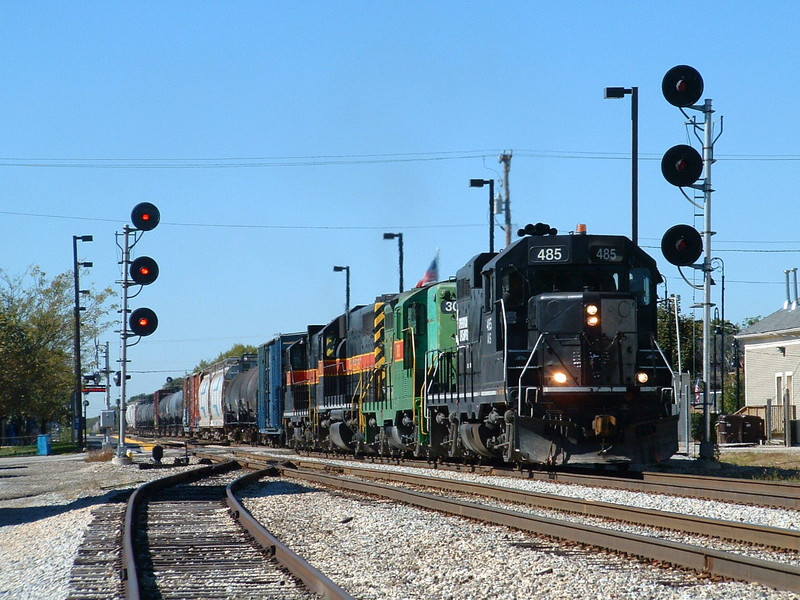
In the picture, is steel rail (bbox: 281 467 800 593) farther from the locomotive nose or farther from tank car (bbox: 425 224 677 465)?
the locomotive nose

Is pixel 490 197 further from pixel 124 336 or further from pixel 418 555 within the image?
pixel 418 555

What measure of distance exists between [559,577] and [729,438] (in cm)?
2633

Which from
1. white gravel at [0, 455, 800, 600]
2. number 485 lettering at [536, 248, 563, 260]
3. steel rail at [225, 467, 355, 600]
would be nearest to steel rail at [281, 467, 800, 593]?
white gravel at [0, 455, 800, 600]

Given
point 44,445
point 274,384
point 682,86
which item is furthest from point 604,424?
point 44,445

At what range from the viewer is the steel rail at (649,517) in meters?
8.03

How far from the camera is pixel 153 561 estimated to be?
8320mm

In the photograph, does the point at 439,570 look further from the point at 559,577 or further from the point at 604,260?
the point at 604,260

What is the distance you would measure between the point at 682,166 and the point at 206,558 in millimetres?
14795

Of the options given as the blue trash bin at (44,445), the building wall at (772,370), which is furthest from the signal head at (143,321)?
the building wall at (772,370)

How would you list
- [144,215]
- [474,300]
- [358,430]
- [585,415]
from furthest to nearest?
[358,430] < [144,215] < [474,300] < [585,415]

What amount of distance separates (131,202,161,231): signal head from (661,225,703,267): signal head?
11.0 metres

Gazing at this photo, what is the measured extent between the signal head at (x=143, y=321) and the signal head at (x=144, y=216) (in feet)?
6.81

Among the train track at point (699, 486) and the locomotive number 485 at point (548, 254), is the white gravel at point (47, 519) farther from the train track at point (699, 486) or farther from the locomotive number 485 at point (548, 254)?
the locomotive number 485 at point (548, 254)

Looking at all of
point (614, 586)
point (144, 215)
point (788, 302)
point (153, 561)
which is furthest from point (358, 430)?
point (788, 302)
